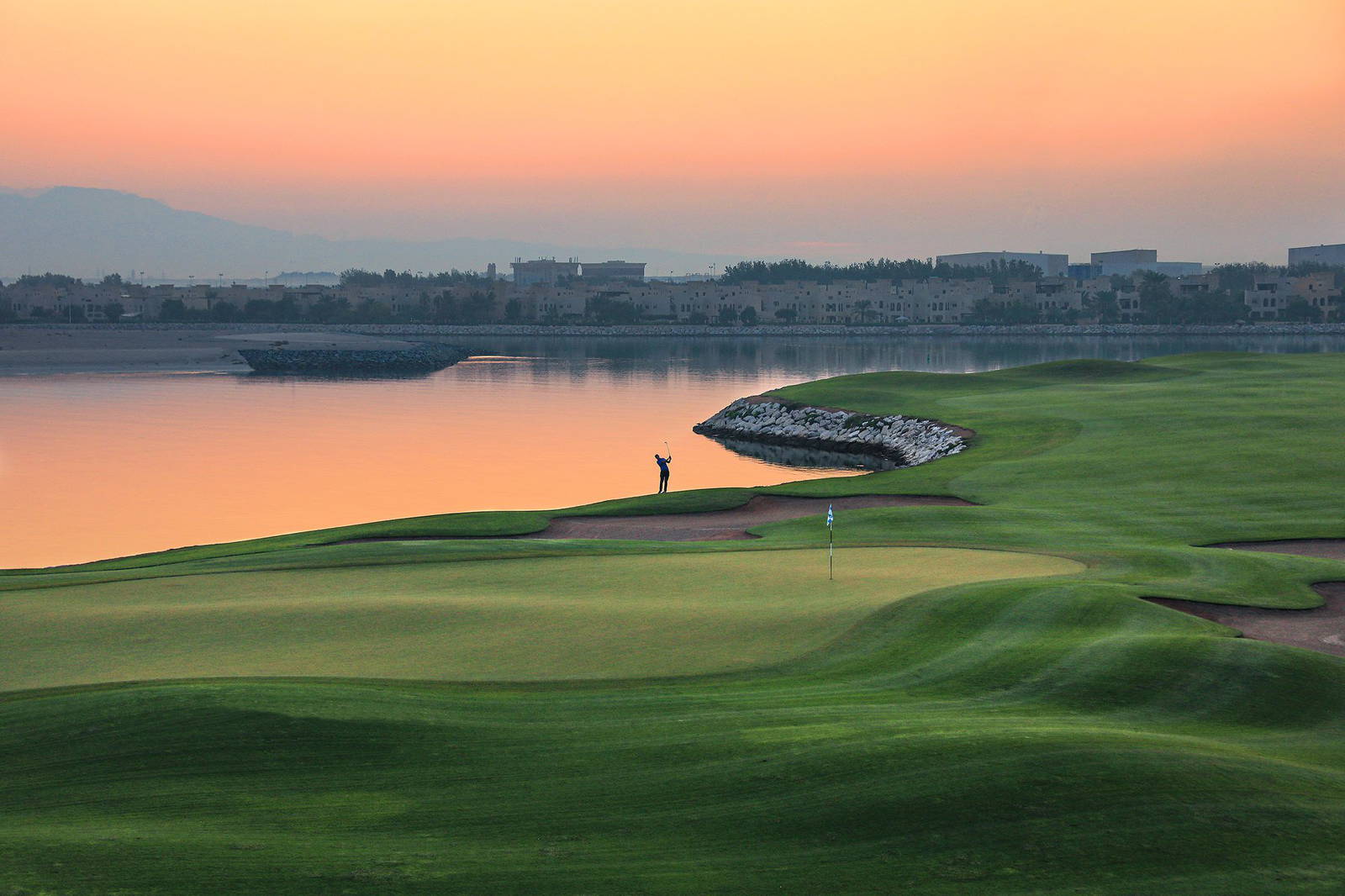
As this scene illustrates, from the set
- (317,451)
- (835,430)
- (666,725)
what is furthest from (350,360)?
(666,725)

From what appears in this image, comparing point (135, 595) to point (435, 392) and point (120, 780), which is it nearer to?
point (120, 780)

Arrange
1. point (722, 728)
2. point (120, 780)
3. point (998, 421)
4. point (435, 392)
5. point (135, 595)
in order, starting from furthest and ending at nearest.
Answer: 1. point (435, 392)
2. point (998, 421)
3. point (135, 595)
4. point (722, 728)
5. point (120, 780)

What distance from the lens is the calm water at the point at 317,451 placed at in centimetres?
3819

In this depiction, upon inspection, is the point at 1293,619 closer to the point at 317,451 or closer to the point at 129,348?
the point at 317,451

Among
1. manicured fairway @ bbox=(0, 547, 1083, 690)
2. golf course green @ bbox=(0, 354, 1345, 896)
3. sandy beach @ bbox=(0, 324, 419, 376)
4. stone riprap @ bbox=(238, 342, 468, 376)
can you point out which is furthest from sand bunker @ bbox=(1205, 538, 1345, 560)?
sandy beach @ bbox=(0, 324, 419, 376)

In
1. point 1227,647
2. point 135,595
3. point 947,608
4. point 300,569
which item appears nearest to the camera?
point 1227,647

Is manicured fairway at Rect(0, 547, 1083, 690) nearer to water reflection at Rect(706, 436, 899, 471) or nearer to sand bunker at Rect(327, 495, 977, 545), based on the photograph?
sand bunker at Rect(327, 495, 977, 545)

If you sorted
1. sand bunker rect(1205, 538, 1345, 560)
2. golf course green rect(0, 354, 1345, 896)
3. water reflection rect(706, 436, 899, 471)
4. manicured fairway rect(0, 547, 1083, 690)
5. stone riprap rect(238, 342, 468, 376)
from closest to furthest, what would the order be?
golf course green rect(0, 354, 1345, 896)
manicured fairway rect(0, 547, 1083, 690)
sand bunker rect(1205, 538, 1345, 560)
water reflection rect(706, 436, 899, 471)
stone riprap rect(238, 342, 468, 376)

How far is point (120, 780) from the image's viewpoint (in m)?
10.1

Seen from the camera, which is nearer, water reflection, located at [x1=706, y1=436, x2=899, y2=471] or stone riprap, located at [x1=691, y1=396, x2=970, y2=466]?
stone riprap, located at [x1=691, y1=396, x2=970, y2=466]

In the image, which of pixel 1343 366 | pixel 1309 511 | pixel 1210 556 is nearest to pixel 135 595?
pixel 1210 556

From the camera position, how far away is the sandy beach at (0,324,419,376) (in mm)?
129750

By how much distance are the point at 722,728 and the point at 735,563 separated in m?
9.88

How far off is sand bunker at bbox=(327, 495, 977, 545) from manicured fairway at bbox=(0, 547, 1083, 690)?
8.45 meters
